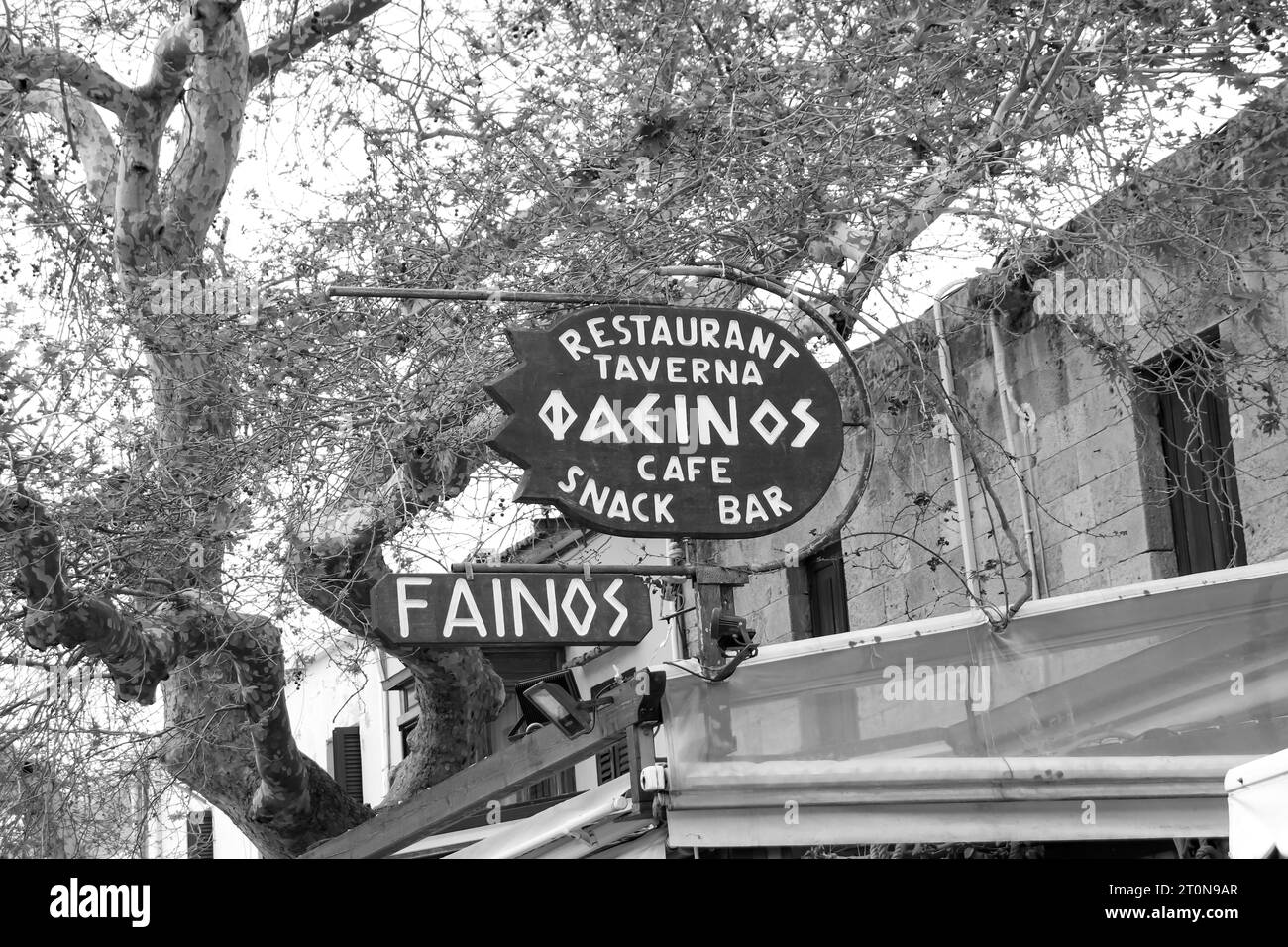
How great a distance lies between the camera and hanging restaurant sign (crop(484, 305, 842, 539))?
6238mm

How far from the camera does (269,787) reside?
34.6 feet

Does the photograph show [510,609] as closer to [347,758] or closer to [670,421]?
[670,421]

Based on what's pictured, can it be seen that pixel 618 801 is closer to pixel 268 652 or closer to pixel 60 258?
pixel 268 652

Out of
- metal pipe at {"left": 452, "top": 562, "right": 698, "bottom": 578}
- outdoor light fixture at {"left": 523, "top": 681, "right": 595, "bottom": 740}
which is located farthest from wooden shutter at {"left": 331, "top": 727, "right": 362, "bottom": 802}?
metal pipe at {"left": 452, "top": 562, "right": 698, "bottom": 578}

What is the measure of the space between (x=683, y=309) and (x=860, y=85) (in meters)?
3.35

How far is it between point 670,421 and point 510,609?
1.04 m

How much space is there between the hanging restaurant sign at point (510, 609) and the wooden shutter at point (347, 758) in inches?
529

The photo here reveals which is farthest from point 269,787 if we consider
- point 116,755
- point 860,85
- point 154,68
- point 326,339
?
point 860,85

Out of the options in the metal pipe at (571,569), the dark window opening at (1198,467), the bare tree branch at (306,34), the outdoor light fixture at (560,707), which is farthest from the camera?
the bare tree branch at (306,34)

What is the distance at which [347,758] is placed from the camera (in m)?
19.4

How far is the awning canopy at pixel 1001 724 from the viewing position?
7031 mm

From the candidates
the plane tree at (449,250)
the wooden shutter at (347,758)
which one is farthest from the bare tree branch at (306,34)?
the wooden shutter at (347,758)

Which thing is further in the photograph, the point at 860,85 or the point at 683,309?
the point at 860,85

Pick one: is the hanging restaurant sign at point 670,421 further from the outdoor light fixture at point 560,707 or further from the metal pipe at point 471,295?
the outdoor light fixture at point 560,707
